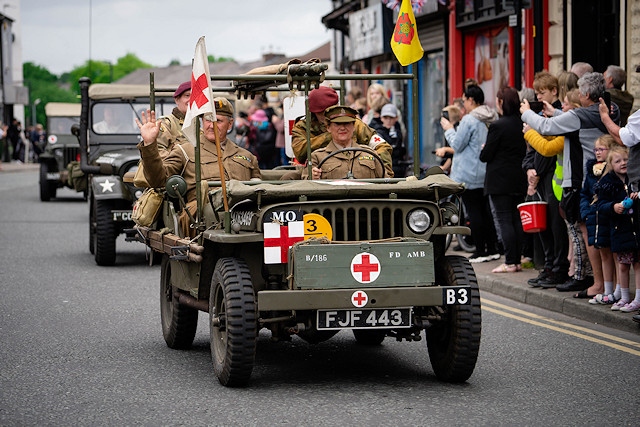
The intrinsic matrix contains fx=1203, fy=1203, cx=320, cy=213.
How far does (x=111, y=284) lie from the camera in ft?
42.2

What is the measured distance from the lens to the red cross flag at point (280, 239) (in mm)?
7086

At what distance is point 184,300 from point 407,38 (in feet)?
8.03

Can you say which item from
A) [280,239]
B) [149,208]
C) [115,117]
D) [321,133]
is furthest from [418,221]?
[115,117]

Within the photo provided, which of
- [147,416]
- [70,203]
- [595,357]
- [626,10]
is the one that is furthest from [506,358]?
[70,203]

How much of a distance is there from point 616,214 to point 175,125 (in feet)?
12.5

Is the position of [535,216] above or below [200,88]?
below

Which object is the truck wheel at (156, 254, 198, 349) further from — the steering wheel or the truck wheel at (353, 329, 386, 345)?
the steering wheel

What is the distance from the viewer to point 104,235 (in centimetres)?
1444

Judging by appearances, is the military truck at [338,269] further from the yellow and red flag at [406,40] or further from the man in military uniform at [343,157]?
the yellow and red flag at [406,40]

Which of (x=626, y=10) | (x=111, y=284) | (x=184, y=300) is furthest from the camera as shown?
(x=626, y=10)

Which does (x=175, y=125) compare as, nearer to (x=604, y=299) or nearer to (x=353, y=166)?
(x=353, y=166)

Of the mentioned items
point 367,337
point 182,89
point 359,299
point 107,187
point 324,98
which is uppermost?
point 182,89

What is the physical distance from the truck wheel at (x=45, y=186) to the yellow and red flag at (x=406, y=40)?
20.2m

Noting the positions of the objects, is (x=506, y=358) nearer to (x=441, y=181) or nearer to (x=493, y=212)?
(x=441, y=181)
